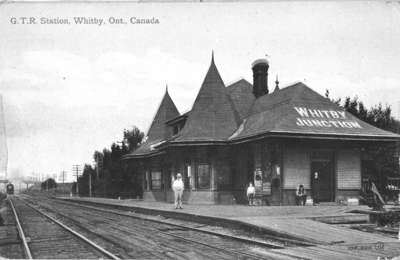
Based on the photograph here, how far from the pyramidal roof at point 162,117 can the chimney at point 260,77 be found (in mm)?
8935

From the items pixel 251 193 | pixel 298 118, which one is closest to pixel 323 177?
pixel 298 118

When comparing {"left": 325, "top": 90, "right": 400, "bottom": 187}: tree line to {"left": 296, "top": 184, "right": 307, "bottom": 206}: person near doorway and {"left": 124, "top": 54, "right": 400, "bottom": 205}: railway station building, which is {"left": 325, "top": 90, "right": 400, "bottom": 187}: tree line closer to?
{"left": 124, "top": 54, "right": 400, "bottom": 205}: railway station building

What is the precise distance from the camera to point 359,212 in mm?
13977

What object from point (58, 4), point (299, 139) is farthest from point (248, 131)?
point (58, 4)

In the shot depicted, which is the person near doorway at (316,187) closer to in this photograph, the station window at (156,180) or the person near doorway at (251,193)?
the person near doorway at (251,193)

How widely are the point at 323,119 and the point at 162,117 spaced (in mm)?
16357

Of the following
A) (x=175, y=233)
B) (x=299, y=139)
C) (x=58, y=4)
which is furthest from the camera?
(x=299, y=139)

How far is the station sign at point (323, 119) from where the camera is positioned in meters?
20.1

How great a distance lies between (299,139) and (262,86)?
8160mm

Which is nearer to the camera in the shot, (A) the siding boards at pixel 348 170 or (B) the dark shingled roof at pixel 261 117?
(B) the dark shingled roof at pixel 261 117

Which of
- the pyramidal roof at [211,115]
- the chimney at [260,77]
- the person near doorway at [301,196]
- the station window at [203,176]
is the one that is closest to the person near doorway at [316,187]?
the person near doorway at [301,196]

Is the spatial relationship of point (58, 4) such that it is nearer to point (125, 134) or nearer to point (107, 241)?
point (107, 241)

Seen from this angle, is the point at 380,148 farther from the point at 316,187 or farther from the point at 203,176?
the point at 203,176

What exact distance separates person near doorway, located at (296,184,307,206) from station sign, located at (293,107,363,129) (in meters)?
2.70
